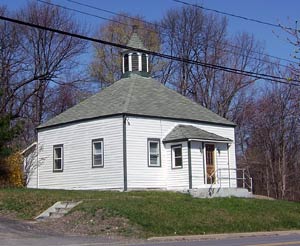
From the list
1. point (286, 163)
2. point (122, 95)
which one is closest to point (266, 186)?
point (286, 163)

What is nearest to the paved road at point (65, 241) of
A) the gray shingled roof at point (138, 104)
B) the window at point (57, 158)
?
the gray shingled roof at point (138, 104)

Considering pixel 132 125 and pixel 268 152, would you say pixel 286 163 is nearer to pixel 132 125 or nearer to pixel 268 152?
pixel 268 152

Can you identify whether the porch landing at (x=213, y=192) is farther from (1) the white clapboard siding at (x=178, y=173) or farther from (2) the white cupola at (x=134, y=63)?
(2) the white cupola at (x=134, y=63)

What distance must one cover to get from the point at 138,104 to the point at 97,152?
3652mm

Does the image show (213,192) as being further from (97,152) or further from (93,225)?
(93,225)

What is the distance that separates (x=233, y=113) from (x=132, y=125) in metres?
25.8

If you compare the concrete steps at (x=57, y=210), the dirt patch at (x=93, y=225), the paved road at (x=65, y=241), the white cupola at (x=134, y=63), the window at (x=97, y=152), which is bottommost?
the paved road at (x=65, y=241)

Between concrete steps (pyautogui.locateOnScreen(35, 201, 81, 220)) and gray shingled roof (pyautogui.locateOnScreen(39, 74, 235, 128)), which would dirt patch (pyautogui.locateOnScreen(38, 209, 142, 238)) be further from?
gray shingled roof (pyautogui.locateOnScreen(39, 74, 235, 128))

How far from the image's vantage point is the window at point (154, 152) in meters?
33.1

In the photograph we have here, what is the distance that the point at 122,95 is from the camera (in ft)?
116

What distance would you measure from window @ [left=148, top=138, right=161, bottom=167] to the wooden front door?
2.80 meters

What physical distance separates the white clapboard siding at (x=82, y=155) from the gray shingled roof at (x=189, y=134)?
3.06m

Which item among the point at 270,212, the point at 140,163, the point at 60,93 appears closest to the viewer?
the point at 270,212

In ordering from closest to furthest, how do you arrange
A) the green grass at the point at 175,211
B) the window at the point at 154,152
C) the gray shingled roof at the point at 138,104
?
1. the green grass at the point at 175,211
2. the window at the point at 154,152
3. the gray shingled roof at the point at 138,104
